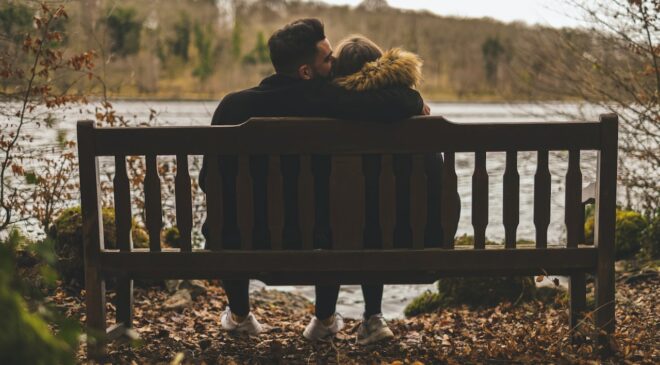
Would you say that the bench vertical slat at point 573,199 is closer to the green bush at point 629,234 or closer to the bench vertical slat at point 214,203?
the bench vertical slat at point 214,203

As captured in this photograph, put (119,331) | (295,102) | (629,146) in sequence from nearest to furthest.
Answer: (295,102) < (119,331) < (629,146)

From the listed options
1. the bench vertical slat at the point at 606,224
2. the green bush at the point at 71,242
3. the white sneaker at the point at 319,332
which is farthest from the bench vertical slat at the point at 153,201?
the bench vertical slat at the point at 606,224

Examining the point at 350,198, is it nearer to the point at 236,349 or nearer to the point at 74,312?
the point at 236,349

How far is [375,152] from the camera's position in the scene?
3.74m

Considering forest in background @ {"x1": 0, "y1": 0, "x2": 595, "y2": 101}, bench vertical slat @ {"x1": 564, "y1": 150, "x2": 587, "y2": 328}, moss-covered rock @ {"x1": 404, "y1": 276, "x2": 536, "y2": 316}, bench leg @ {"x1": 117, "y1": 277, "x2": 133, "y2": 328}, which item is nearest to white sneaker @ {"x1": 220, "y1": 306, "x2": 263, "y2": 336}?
bench leg @ {"x1": 117, "y1": 277, "x2": 133, "y2": 328}

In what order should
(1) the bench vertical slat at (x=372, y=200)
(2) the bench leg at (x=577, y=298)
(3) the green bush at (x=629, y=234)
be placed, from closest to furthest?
(1) the bench vertical slat at (x=372, y=200), (2) the bench leg at (x=577, y=298), (3) the green bush at (x=629, y=234)

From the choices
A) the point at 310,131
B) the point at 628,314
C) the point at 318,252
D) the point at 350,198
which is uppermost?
the point at 310,131

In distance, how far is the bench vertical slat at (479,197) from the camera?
3791 mm

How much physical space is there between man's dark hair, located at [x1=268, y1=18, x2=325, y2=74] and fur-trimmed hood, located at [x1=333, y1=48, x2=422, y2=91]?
27cm

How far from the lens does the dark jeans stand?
14.6 feet

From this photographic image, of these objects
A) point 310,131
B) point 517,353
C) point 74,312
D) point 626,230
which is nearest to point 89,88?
point 74,312

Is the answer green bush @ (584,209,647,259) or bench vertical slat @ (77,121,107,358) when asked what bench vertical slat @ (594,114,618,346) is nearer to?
bench vertical slat @ (77,121,107,358)

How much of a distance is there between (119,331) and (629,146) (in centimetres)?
553

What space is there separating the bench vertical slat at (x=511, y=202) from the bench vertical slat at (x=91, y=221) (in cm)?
197
